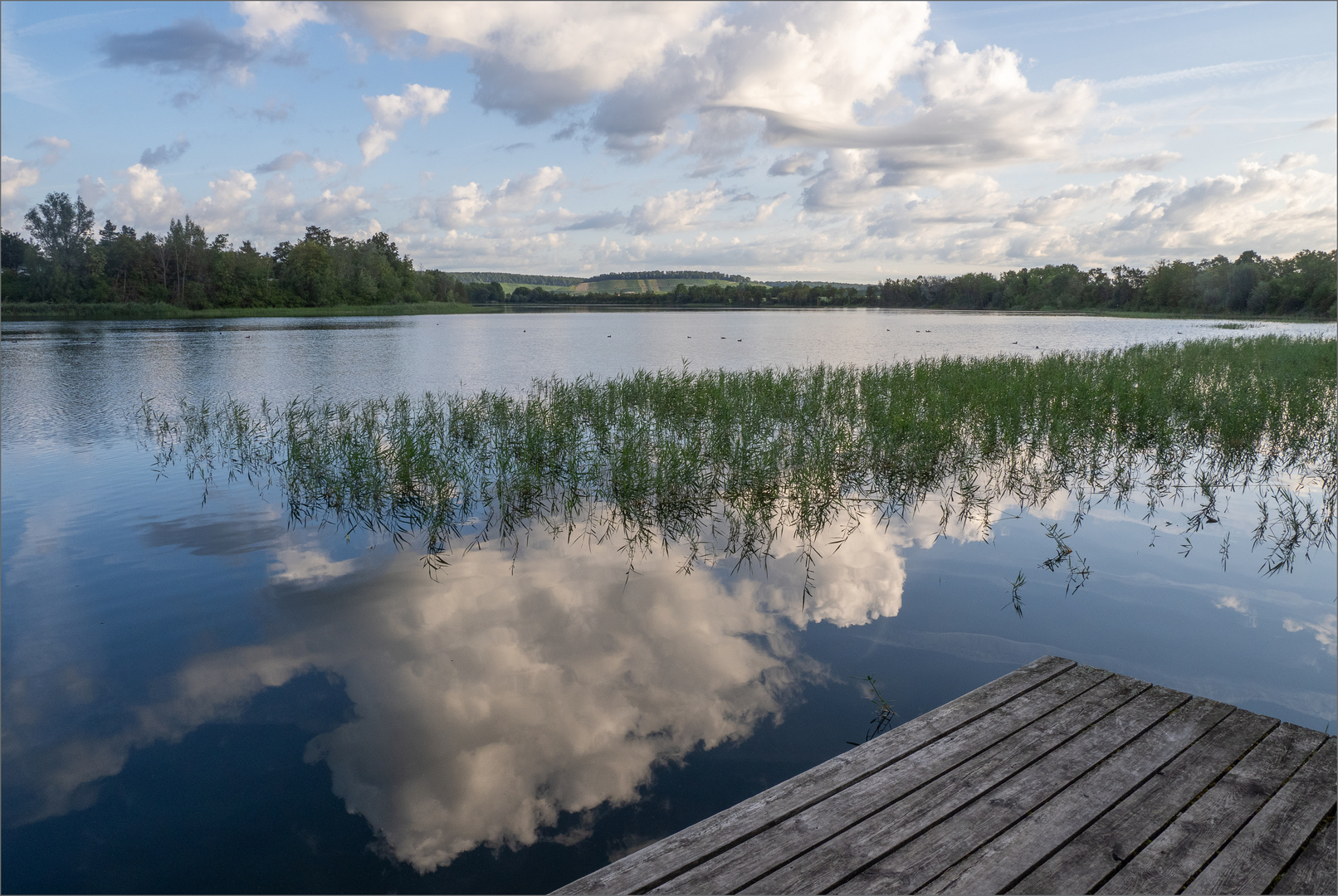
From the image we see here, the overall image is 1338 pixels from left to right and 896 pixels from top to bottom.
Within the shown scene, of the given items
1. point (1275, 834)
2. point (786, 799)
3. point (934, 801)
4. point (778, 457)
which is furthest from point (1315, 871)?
point (778, 457)

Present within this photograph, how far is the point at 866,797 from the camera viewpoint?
127 inches

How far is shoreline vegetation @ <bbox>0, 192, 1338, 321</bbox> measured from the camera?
233ft

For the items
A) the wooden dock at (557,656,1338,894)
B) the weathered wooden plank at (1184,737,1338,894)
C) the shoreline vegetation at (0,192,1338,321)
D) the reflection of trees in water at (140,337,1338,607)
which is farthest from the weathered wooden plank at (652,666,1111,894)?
the shoreline vegetation at (0,192,1338,321)

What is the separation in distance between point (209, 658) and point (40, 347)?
122ft

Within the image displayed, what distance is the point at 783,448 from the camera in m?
12.1

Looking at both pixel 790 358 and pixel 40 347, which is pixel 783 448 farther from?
pixel 40 347

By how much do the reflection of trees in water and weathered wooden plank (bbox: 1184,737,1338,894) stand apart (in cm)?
418

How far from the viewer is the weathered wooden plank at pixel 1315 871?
2695mm

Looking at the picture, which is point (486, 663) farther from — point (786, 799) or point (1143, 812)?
point (1143, 812)

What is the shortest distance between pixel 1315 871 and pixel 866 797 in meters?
1.72

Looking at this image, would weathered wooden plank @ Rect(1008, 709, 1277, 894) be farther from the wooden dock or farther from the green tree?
the green tree

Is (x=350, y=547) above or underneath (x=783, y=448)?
underneath

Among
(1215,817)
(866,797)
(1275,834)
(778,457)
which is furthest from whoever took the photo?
(778,457)

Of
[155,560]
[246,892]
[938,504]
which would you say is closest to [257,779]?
[246,892]
